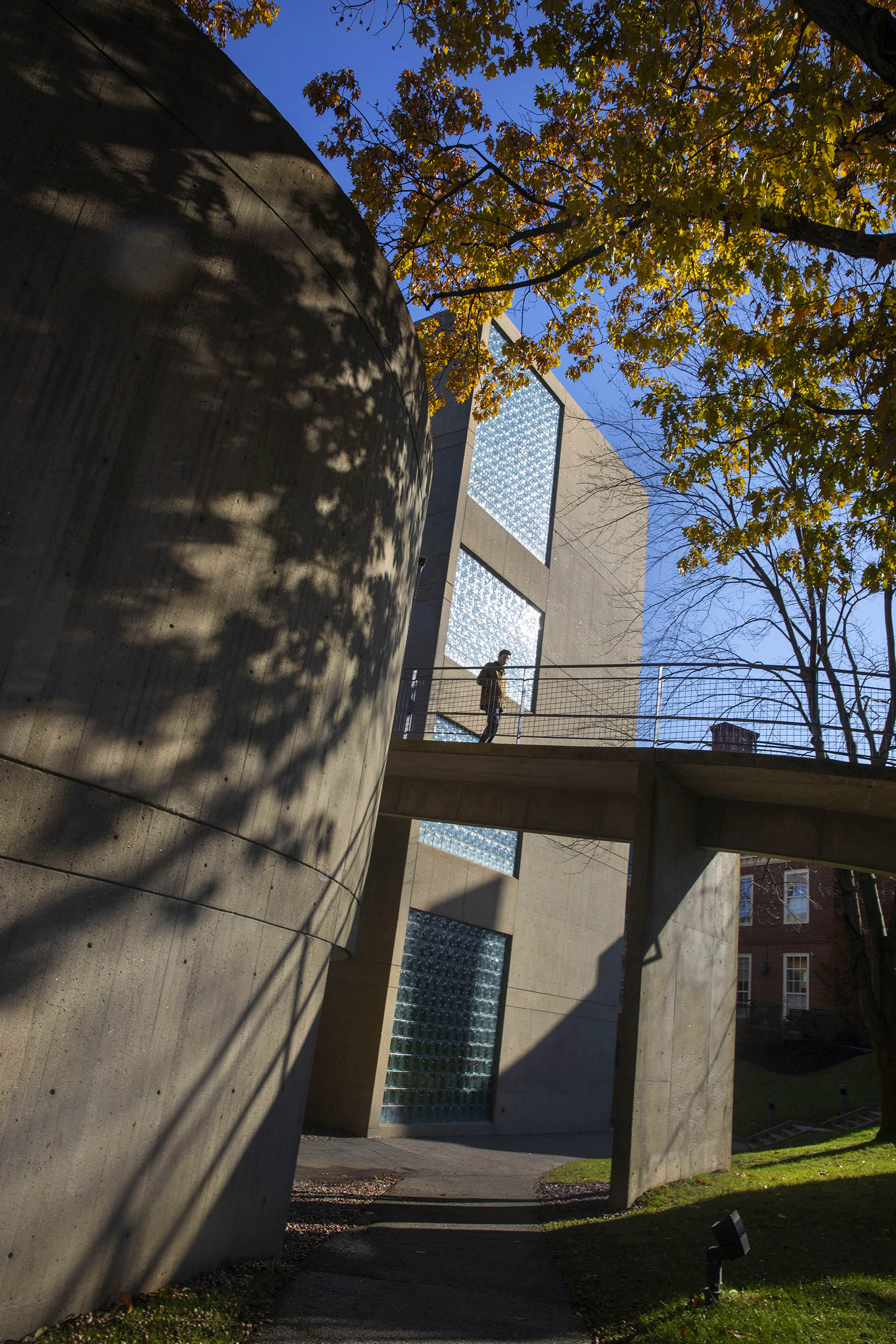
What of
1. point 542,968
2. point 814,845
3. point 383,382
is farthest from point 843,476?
point 542,968

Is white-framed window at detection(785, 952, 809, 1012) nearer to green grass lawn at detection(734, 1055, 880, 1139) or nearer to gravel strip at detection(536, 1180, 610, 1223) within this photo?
green grass lawn at detection(734, 1055, 880, 1139)

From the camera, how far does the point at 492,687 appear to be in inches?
558

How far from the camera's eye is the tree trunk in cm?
1434

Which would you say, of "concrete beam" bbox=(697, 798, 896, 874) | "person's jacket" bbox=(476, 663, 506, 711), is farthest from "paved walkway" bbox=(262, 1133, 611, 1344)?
"person's jacket" bbox=(476, 663, 506, 711)

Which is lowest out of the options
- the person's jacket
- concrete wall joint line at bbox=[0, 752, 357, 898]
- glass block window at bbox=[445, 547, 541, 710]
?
concrete wall joint line at bbox=[0, 752, 357, 898]

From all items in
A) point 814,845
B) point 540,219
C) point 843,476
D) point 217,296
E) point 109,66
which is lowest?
point 814,845

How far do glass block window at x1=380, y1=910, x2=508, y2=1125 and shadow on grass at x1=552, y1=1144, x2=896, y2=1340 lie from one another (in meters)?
5.88

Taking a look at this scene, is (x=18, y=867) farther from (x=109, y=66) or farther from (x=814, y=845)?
(x=814, y=845)

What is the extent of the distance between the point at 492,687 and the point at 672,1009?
5332mm

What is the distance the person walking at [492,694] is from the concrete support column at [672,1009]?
10.1 feet

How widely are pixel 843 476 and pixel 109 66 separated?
262 inches

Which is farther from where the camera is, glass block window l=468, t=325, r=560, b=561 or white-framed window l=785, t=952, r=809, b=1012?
white-framed window l=785, t=952, r=809, b=1012

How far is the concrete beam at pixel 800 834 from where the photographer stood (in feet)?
37.7

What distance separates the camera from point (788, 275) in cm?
859
